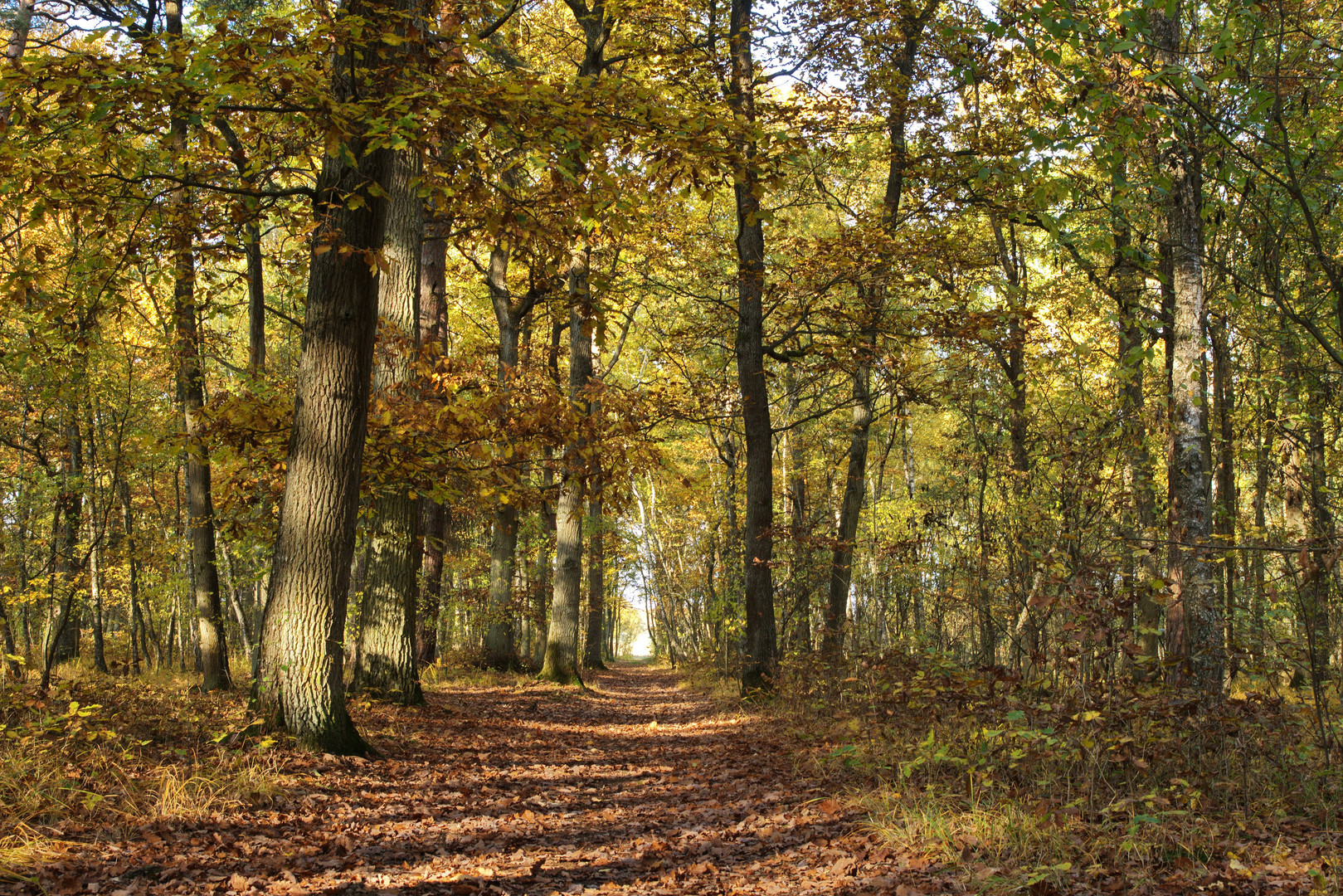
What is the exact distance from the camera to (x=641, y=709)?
46.1 feet

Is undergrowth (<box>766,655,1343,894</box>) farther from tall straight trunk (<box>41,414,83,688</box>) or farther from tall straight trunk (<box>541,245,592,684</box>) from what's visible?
tall straight trunk (<box>541,245,592,684</box>)

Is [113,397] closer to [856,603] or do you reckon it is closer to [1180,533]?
[1180,533]

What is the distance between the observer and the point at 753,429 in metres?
11.9

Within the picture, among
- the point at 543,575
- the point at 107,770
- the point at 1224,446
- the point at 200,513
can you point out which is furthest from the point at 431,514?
the point at 1224,446

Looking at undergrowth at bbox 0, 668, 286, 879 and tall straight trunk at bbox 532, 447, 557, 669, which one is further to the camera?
tall straight trunk at bbox 532, 447, 557, 669

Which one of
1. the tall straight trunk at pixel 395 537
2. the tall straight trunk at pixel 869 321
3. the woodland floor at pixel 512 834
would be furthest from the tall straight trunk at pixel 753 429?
the tall straight trunk at pixel 395 537

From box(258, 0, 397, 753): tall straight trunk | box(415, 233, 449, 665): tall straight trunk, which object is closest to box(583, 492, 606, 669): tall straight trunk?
box(415, 233, 449, 665): tall straight trunk

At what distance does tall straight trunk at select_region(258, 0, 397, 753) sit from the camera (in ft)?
21.2

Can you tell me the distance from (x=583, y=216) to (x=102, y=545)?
1527cm

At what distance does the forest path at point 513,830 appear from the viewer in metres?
4.20

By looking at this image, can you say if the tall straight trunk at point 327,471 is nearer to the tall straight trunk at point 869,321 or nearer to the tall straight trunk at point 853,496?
the tall straight trunk at point 869,321

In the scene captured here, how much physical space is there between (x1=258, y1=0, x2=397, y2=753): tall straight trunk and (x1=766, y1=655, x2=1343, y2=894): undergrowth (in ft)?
13.7

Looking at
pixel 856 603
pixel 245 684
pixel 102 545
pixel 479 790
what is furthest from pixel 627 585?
pixel 479 790

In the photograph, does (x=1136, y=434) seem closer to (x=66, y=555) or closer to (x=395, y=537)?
(x=395, y=537)
